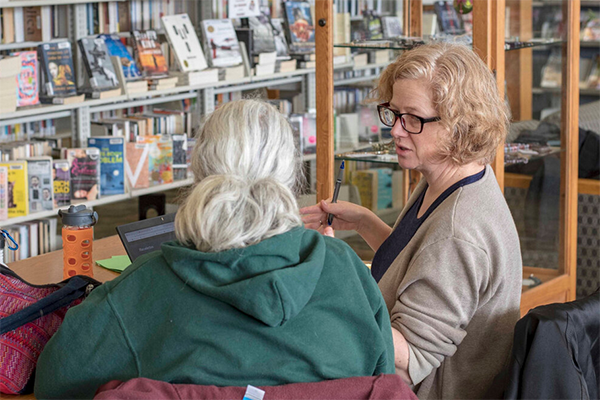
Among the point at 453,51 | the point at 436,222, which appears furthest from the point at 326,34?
the point at 436,222

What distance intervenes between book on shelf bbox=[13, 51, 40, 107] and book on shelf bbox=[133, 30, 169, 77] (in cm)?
65

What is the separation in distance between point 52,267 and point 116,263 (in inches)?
6.5

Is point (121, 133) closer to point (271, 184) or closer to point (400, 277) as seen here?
point (400, 277)

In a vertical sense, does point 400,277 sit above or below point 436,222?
below

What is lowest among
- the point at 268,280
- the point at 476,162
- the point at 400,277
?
the point at 400,277

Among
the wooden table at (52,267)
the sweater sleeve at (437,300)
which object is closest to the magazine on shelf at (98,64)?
the wooden table at (52,267)

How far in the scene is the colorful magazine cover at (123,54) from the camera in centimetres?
414

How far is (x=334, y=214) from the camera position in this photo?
82.7 inches

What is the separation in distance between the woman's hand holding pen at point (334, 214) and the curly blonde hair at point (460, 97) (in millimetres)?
381

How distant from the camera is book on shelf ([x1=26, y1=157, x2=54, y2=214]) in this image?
3.76 m

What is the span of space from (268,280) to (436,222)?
597mm

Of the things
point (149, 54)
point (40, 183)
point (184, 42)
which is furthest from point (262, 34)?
point (40, 183)

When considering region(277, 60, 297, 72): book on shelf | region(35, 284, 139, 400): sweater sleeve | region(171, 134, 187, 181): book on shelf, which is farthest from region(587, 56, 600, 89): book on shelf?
region(35, 284, 139, 400): sweater sleeve

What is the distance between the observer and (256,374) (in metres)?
1.19
